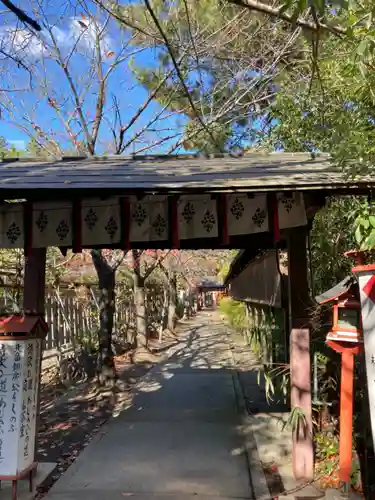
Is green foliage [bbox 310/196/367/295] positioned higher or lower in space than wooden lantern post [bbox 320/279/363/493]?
higher

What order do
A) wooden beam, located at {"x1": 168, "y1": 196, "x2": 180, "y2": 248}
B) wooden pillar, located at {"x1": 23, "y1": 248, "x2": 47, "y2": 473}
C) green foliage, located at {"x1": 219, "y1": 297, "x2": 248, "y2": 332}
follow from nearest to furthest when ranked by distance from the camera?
wooden beam, located at {"x1": 168, "y1": 196, "x2": 180, "y2": 248} < wooden pillar, located at {"x1": 23, "y1": 248, "x2": 47, "y2": 473} < green foliage, located at {"x1": 219, "y1": 297, "x2": 248, "y2": 332}

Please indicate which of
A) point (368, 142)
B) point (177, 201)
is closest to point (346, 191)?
point (368, 142)

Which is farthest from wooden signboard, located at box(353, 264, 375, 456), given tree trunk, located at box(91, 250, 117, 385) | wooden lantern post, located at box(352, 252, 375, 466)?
tree trunk, located at box(91, 250, 117, 385)

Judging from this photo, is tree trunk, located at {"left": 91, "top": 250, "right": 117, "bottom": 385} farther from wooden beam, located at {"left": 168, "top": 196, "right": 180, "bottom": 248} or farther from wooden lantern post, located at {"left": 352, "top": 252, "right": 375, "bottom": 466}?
wooden lantern post, located at {"left": 352, "top": 252, "right": 375, "bottom": 466}

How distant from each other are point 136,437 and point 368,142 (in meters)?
5.46

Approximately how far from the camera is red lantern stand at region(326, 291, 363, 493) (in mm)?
4922

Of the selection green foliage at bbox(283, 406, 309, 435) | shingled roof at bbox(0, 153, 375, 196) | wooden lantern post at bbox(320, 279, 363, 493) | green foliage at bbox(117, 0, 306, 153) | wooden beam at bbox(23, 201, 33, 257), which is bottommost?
green foliage at bbox(283, 406, 309, 435)

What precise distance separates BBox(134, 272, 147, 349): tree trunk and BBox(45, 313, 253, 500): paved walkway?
215 inches

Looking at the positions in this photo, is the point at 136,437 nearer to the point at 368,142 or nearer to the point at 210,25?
the point at 368,142

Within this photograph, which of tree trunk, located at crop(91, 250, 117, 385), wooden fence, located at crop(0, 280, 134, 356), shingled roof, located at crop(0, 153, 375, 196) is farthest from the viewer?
wooden fence, located at crop(0, 280, 134, 356)

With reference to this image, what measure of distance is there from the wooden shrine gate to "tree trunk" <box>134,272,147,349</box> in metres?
10.9

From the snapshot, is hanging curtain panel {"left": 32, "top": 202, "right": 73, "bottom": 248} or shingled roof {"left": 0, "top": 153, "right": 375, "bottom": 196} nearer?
shingled roof {"left": 0, "top": 153, "right": 375, "bottom": 196}

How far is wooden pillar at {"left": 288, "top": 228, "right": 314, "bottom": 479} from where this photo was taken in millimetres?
5566

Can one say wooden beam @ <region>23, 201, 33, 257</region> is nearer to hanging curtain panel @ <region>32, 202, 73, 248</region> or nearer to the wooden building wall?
hanging curtain panel @ <region>32, 202, 73, 248</region>
